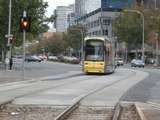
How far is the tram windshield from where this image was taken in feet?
178

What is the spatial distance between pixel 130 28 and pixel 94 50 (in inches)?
2545

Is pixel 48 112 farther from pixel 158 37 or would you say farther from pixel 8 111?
pixel 158 37

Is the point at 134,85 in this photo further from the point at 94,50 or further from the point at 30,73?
the point at 30,73

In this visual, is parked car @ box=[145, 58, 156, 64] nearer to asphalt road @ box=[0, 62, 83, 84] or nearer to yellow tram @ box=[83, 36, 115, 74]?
asphalt road @ box=[0, 62, 83, 84]

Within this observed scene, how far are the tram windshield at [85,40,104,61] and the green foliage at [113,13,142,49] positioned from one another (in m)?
64.0

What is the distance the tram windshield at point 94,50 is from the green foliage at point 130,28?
6396 centimetres

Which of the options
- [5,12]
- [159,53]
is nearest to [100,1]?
[159,53]

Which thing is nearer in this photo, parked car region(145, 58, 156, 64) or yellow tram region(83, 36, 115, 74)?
yellow tram region(83, 36, 115, 74)

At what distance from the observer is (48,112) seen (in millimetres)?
18312

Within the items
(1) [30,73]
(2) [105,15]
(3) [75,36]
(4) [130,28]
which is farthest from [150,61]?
(1) [30,73]

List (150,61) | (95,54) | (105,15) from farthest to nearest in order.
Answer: (105,15) → (150,61) → (95,54)

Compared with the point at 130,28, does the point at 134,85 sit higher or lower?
lower

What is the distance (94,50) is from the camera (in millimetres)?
54375

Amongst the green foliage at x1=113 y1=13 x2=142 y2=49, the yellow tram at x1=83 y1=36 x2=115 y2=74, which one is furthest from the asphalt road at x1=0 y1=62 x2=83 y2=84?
the green foliage at x1=113 y1=13 x2=142 y2=49
